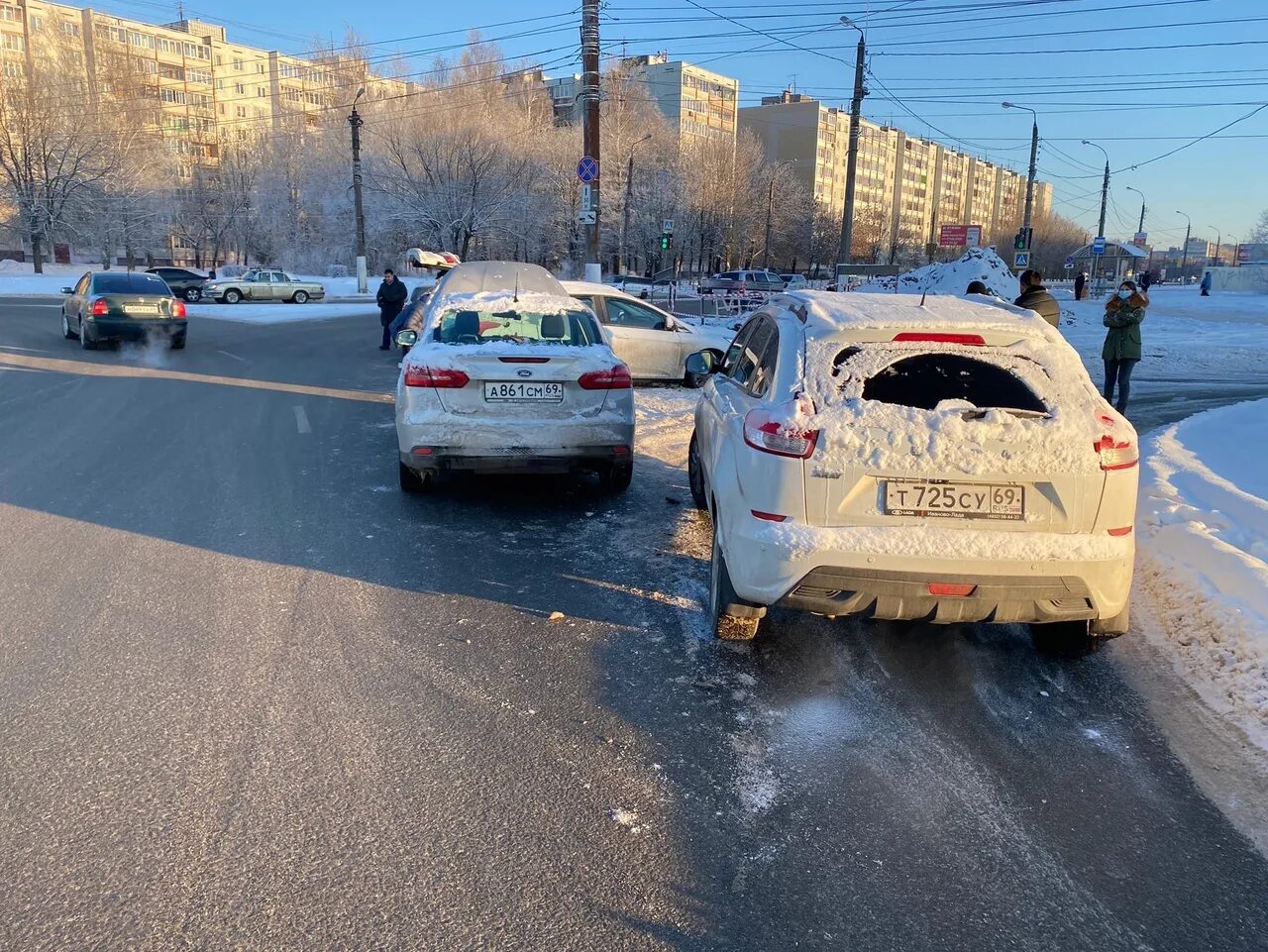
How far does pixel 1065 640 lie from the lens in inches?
176

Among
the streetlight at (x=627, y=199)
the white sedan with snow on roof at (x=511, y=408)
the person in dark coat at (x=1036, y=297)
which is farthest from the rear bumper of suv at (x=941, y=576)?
the streetlight at (x=627, y=199)

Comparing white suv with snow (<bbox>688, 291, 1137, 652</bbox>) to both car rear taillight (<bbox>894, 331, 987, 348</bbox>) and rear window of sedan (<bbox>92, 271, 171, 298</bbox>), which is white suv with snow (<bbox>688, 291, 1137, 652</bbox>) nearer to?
car rear taillight (<bbox>894, 331, 987, 348</bbox>)

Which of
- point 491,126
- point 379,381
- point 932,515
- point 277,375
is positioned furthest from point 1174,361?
point 491,126

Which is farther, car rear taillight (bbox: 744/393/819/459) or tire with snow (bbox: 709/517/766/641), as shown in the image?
tire with snow (bbox: 709/517/766/641)

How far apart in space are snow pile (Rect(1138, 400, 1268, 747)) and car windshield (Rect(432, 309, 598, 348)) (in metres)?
4.42

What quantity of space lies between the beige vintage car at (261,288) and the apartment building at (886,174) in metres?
57.2

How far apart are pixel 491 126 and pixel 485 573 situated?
5434 cm

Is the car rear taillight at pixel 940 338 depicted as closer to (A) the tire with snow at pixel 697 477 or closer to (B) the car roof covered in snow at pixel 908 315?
(B) the car roof covered in snow at pixel 908 315

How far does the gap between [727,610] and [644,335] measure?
9389mm

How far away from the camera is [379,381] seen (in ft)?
47.2

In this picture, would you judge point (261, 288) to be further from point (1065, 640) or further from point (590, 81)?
point (1065, 640)

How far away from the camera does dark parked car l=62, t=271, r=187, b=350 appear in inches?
668

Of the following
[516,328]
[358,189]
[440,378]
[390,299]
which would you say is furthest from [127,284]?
[358,189]

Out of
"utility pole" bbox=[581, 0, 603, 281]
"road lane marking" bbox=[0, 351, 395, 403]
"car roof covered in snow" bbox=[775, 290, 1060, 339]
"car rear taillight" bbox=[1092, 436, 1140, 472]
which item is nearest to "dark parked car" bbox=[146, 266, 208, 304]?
"road lane marking" bbox=[0, 351, 395, 403]
